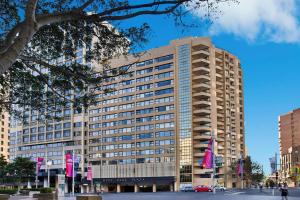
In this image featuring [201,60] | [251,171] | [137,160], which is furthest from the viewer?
[251,171]

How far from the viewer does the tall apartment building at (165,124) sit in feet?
437

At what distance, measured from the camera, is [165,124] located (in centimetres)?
13712

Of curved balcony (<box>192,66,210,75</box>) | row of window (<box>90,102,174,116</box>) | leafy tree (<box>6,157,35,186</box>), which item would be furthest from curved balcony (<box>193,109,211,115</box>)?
leafy tree (<box>6,157,35,186</box>)

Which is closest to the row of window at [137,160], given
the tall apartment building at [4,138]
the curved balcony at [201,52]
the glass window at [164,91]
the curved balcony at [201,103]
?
the curved balcony at [201,103]

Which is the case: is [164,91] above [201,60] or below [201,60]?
below

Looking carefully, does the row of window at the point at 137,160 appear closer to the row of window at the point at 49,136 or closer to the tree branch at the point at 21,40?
the row of window at the point at 49,136

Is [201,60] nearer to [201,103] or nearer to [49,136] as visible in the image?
[201,103]

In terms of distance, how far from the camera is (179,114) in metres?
135

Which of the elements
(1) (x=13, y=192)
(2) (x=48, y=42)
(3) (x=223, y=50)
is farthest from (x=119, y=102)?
(2) (x=48, y=42)

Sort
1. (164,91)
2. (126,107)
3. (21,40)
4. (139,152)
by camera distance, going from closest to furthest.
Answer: (21,40) → (164,91) → (139,152) → (126,107)

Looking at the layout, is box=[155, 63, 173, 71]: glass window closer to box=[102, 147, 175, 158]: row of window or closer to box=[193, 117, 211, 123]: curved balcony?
box=[193, 117, 211, 123]: curved balcony

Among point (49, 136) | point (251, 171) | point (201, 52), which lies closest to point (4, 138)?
point (49, 136)

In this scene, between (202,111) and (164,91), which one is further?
(164,91)

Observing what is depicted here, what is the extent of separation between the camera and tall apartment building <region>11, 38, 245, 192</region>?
133 meters
